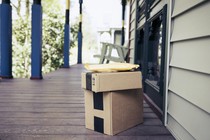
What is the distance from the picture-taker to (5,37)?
4570 millimetres

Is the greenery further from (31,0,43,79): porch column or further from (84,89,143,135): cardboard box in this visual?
(84,89,143,135): cardboard box

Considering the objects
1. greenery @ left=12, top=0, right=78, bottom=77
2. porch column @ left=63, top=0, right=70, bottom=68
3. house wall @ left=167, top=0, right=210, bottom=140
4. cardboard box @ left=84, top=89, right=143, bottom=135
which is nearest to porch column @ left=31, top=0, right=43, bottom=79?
cardboard box @ left=84, top=89, right=143, bottom=135

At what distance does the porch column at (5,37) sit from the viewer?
4500 millimetres

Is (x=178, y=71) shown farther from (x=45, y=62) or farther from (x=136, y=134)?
(x=45, y=62)

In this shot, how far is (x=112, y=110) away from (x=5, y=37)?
3.54m

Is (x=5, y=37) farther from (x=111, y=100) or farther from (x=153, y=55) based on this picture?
(x=111, y=100)

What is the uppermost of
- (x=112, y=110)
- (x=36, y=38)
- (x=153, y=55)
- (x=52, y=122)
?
(x=36, y=38)

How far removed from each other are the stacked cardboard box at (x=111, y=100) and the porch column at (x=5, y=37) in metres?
3.27

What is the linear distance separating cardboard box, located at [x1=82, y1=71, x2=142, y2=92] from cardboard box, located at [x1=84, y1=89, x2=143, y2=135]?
0.17 feet

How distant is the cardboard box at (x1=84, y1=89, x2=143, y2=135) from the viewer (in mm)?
1675

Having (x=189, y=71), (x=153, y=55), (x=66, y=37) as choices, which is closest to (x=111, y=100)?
(x=189, y=71)

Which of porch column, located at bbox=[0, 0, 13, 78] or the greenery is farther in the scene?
the greenery

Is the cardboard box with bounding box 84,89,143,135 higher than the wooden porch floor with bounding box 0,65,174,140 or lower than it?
higher

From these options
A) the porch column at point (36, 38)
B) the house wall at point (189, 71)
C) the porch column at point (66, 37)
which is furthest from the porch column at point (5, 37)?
the porch column at point (66, 37)
